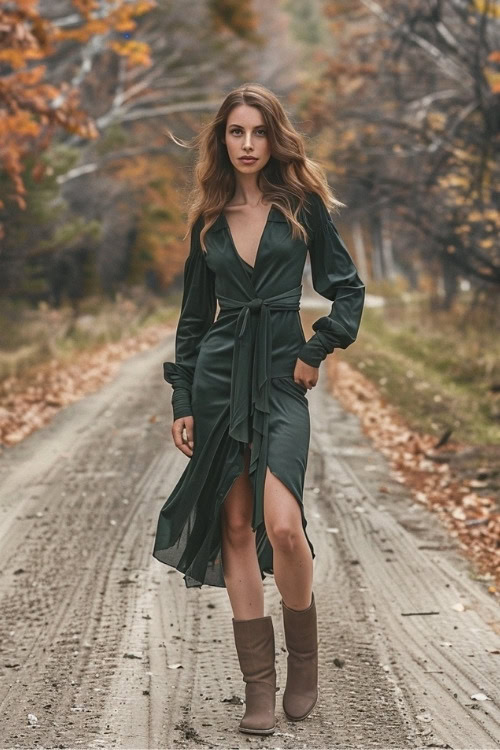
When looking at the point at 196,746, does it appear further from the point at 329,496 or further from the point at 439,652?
the point at 329,496

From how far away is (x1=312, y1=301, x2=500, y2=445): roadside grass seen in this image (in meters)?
11.0

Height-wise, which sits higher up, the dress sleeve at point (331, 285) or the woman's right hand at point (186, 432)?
the dress sleeve at point (331, 285)

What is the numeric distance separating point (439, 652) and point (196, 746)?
1508 millimetres

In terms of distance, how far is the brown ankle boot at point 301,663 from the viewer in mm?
3826

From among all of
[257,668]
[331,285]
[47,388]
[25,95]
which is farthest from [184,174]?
[47,388]

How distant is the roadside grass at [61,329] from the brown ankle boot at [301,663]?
9.42 meters

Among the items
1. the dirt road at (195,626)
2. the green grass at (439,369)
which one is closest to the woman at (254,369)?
the dirt road at (195,626)

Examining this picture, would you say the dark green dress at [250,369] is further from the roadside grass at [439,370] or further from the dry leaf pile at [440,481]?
the roadside grass at [439,370]

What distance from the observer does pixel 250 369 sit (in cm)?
376

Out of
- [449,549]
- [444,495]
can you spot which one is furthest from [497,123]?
[449,549]

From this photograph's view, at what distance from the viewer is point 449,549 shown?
6.49m

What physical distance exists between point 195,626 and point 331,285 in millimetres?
2005

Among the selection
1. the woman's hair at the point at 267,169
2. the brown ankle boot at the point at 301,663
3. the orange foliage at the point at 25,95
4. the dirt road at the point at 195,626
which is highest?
the orange foliage at the point at 25,95

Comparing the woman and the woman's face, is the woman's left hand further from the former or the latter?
the woman's face
